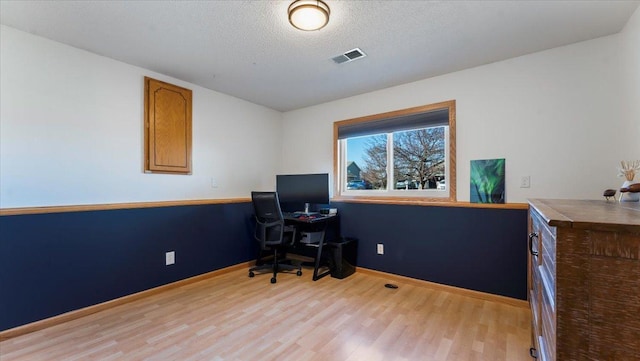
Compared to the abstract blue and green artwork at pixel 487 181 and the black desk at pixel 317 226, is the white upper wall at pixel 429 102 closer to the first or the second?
the abstract blue and green artwork at pixel 487 181

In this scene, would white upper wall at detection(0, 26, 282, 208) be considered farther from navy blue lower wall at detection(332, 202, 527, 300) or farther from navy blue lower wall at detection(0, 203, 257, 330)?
navy blue lower wall at detection(332, 202, 527, 300)

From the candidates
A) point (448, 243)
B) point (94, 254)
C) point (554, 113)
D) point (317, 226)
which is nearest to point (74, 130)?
point (94, 254)

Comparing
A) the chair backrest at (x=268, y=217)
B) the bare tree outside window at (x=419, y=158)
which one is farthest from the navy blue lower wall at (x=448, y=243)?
the chair backrest at (x=268, y=217)

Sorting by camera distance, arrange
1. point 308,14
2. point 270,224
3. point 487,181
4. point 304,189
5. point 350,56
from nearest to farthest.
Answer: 1. point 308,14
2. point 350,56
3. point 487,181
4. point 270,224
5. point 304,189

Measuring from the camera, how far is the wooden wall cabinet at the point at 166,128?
279 centimetres

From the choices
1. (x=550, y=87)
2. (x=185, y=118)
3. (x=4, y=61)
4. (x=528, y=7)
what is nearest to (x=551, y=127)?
(x=550, y=87)

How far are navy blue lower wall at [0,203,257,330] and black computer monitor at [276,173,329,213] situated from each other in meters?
0.92

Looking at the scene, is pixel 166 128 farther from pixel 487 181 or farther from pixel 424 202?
pixel 487 181

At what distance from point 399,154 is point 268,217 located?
181 cm

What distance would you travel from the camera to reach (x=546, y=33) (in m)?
2.12

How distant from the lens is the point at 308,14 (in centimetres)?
177

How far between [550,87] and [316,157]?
2694 millimetres

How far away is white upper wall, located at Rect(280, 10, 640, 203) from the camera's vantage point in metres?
2.10

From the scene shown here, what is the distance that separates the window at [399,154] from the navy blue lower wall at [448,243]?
0.26 metres
